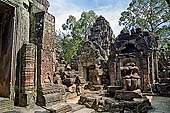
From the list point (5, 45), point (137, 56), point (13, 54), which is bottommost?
point (13, 54)

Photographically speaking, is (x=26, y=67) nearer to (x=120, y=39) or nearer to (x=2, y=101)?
(x=2, y=101)

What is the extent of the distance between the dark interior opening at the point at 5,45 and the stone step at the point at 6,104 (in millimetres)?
176

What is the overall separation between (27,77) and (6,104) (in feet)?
2.42

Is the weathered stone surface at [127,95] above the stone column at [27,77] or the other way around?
the other way around

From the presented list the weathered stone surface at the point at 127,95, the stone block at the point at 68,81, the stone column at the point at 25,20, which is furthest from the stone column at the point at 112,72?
the stone column at the point at 25,20

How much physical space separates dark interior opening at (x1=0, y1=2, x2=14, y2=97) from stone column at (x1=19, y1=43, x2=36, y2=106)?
313 millimetres

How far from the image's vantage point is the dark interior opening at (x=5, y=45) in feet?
11.8

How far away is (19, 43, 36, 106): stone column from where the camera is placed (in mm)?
3584

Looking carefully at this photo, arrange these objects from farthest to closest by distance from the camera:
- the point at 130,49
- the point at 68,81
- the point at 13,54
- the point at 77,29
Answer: the point at 77,29 < the point at 130,49 < the point at 68,81 < the point at 13,54

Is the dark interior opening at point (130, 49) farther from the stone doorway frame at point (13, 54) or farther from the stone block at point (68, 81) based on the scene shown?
the stone doorway frame at point (13, 54)

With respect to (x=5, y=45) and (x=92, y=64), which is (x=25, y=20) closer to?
(x=5, y=45)

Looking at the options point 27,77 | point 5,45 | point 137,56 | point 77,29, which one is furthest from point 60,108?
point 77,29

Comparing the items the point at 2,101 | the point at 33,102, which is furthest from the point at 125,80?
the point at 2,101

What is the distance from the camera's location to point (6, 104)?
3.36 meters
